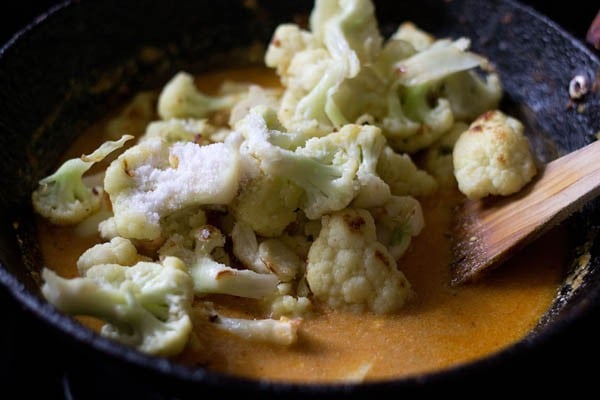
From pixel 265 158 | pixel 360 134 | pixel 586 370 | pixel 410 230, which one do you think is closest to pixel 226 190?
pixel 265 158

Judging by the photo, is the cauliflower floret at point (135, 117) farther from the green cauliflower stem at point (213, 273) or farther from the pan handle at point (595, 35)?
the pan handle at point (595, 35)

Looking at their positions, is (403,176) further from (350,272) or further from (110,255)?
(110,255)

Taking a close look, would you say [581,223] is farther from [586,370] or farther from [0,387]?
[0,387]

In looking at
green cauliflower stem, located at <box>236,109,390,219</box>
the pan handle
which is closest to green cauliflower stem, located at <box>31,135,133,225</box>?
green cauliflower stem, located at <box>236,109,390,219</box>

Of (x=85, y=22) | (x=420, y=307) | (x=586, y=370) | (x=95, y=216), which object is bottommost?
(x=586, y=370)

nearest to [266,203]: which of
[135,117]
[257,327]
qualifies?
[257,327]
